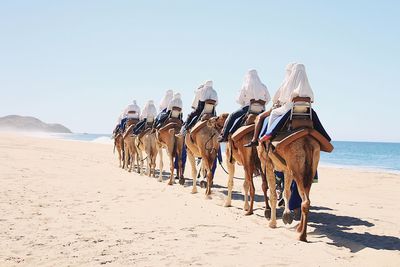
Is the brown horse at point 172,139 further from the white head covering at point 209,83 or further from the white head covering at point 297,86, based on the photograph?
the white head covering at point 297,86

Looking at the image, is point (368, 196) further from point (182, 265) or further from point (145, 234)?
point (182, 265)

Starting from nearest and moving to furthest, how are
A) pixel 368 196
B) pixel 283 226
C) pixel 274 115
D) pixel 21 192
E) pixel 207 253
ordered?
pixel 207 253 < pixel 274 115 < pixel 283 226 < pixel 21 192 < pixel 368 196

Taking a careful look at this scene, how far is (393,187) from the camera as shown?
666 inches

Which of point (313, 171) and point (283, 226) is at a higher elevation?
point (313, 171)

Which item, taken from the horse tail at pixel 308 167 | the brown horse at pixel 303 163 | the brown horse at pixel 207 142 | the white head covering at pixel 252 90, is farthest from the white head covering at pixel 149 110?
the horse tail at pixel 308 167

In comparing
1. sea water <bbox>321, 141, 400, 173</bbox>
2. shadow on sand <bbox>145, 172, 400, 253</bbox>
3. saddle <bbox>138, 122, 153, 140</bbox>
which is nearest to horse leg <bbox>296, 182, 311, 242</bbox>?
shadow on sand <bbox>145, 172, 400, 253</bbox>

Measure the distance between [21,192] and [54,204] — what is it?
6.16 ft

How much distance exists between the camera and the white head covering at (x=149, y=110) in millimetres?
19664

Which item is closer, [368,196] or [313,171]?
[313,171]

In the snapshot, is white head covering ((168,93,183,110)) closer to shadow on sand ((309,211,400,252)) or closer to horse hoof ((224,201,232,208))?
horse hoof ((224,201,232,208))

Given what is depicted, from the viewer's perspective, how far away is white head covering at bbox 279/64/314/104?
296 inches

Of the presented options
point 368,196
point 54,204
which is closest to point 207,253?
point 54,204

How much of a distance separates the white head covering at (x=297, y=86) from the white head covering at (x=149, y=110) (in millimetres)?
12343

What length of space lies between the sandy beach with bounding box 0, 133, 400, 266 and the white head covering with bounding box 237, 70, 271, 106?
8.39ft
